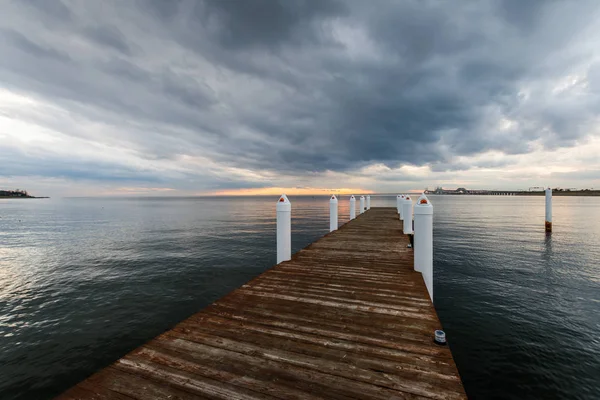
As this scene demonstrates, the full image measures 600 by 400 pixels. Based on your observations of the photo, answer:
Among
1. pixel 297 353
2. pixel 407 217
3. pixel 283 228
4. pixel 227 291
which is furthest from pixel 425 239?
pixel 227 291

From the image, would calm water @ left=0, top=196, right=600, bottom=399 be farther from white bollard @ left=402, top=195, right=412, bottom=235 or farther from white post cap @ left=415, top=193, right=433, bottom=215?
white post cap @ left=415, top=193, right=433, bottom=215

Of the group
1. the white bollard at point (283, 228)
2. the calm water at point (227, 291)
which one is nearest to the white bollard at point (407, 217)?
the calm water at point (227, 291)

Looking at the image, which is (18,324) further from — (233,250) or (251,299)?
(233,250)

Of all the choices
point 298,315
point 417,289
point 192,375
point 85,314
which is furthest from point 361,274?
Result: point 85,314

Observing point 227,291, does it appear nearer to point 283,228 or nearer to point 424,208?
point 283,228

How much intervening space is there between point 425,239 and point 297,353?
4428 millimetres

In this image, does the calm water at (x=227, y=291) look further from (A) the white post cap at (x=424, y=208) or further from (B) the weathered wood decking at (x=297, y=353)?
(A) the white post cap at (x=424, y=208)

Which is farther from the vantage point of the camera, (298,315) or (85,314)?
(85,314)

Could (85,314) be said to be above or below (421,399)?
below

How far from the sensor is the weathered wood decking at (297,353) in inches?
97.6

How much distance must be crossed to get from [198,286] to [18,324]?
5.13 m

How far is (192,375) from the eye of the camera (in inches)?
106

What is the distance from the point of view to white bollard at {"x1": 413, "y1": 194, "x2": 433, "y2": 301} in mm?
5980

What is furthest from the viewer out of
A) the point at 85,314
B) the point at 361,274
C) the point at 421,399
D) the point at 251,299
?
the point at 85,314
